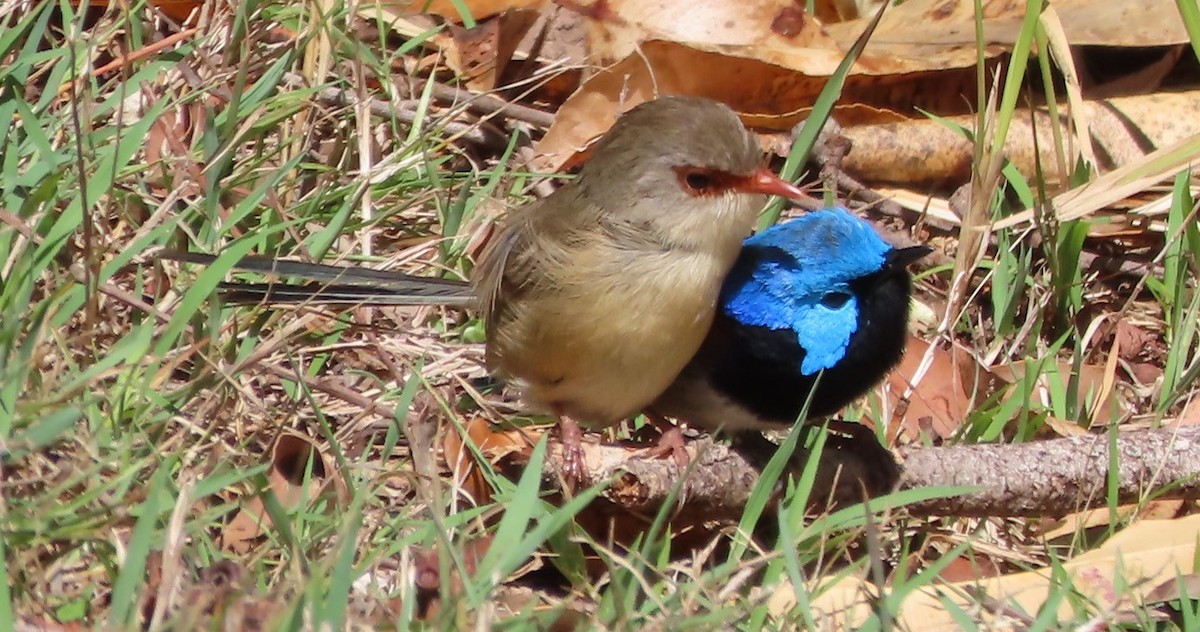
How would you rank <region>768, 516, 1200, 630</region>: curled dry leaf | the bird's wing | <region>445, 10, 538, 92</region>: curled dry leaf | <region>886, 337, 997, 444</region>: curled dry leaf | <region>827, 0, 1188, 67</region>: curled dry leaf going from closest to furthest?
<region>768, 516, 1200, 630</region>: curled dry leaf → the bird's wing → <region>886, 337, 997, 444</region>: curled dry leaf → <region>827, 0, 1188, 67</region>: curled dry leaf → <region>445, 10, 538, 92</region>: curled dry leaf

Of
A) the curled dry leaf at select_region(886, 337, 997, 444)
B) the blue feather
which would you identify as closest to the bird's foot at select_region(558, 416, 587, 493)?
the blue feather

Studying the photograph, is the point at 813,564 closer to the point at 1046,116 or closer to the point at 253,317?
the point at 253,317

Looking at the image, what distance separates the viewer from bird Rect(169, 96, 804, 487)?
3.29m

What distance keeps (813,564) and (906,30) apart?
2.33 meters

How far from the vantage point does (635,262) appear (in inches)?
131

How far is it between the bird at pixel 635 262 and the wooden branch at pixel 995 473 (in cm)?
17

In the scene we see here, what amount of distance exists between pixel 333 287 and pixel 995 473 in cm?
158

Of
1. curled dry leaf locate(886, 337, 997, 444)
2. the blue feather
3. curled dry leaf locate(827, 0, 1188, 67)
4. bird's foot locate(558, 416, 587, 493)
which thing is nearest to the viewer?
bird's foot locate(558, 416, 587, 493)

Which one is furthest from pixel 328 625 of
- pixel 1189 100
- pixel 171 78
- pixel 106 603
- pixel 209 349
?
pixel 1189 100

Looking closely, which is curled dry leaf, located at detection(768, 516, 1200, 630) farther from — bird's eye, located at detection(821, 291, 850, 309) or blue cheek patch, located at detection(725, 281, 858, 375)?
bird's eye, located at detection(821, 291, 850, 309)

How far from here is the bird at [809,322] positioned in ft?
10.9

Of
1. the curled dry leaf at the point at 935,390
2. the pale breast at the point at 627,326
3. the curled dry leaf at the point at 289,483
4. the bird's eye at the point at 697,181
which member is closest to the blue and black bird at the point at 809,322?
the pale breast at the point at 627,326

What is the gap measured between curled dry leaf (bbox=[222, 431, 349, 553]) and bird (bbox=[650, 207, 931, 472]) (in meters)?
0.89

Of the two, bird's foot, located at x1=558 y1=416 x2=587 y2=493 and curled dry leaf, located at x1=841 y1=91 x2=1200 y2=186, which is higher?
curled dry leaf, located at x1=841 y1=91 x2=1200 y2=186
